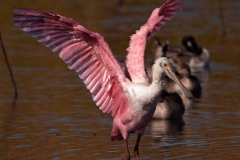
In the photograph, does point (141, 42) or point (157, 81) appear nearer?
point (157, 81)

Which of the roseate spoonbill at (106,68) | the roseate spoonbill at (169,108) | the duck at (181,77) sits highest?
the roseate spoonbill at (106,68)

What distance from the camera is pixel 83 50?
31.3ft

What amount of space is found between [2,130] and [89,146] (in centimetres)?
168

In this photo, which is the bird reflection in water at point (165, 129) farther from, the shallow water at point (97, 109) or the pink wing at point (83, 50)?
the pink wing at point (83, 50)

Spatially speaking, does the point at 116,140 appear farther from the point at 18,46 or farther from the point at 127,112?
the point at 18,46

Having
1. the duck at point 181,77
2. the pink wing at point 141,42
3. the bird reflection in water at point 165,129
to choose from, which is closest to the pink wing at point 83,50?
the pink wing at point 141,42

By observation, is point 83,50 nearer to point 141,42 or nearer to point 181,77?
point 141,42

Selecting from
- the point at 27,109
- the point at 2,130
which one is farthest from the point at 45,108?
the point at 2,130

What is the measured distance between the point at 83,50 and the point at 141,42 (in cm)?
86

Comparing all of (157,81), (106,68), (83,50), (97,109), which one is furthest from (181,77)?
(157,81)

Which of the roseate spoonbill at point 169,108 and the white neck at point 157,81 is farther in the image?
the roseate spoonbill at point 169,108

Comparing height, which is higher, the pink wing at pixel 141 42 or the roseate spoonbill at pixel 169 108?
the pink wing at pixel 141 42

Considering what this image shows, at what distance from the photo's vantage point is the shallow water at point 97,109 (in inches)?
397

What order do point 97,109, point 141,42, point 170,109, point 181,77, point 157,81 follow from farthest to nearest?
point 181,77
point 97,109
point 170,109
point 141,42
point 157,81
